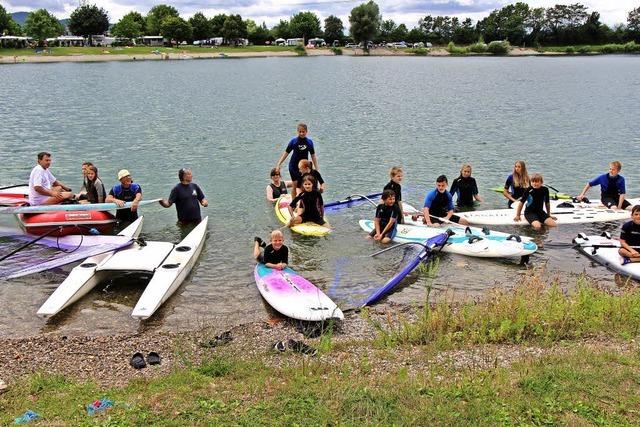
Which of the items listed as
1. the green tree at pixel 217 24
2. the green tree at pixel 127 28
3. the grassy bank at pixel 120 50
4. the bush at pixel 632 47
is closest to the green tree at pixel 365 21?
the grassy bank at pixel 120 50

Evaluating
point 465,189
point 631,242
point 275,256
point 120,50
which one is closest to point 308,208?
point 275,256

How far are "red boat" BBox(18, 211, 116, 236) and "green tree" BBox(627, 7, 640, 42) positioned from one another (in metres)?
161

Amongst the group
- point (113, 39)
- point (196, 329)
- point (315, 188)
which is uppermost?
point (113, 39)

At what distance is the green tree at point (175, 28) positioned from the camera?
133625 mm

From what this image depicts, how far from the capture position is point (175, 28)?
5281 inches

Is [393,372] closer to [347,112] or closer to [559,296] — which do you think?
[559,296]

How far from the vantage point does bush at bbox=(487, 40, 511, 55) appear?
138 meters

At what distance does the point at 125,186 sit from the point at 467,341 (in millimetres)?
10190

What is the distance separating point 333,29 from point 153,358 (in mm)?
169487

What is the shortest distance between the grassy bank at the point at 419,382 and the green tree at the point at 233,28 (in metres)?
143

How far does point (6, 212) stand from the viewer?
44.1 ft

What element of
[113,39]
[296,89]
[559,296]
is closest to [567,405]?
[559,296]

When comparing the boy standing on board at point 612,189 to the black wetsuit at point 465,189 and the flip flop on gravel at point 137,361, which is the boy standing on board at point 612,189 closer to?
the black wetsuit at point 465,189

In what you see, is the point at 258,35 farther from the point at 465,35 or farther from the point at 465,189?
the point at 465,189
